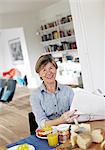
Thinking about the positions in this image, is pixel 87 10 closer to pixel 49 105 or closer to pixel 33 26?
pixel 49 105

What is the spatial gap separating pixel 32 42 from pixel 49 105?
6051 mm

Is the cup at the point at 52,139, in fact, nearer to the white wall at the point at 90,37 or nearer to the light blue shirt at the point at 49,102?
the light blue shirt at the point at 49,102

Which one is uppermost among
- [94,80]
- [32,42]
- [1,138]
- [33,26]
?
[33,26]

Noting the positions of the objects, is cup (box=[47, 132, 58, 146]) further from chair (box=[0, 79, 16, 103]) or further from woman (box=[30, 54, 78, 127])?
chair (box=[0, 79, 16, 103])

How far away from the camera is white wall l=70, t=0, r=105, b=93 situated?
13.8 feet

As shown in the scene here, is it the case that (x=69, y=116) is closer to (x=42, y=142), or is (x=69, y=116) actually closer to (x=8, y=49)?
(x=42, y=142)

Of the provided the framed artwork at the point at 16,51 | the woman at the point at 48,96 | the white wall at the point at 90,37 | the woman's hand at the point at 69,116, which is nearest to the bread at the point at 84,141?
the woman's hand at the point at 69,116

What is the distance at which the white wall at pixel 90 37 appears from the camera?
4.22m

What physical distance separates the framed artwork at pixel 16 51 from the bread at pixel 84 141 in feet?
24.4

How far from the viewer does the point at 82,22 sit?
4.20 meters

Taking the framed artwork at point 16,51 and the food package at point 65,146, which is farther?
the framed artwork at point 16,51

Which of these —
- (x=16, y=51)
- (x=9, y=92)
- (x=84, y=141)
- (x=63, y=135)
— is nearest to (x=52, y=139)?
(x=63, y=135)

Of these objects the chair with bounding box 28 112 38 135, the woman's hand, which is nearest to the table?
the woman's hand

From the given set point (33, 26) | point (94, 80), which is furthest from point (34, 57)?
point (94, 80)
